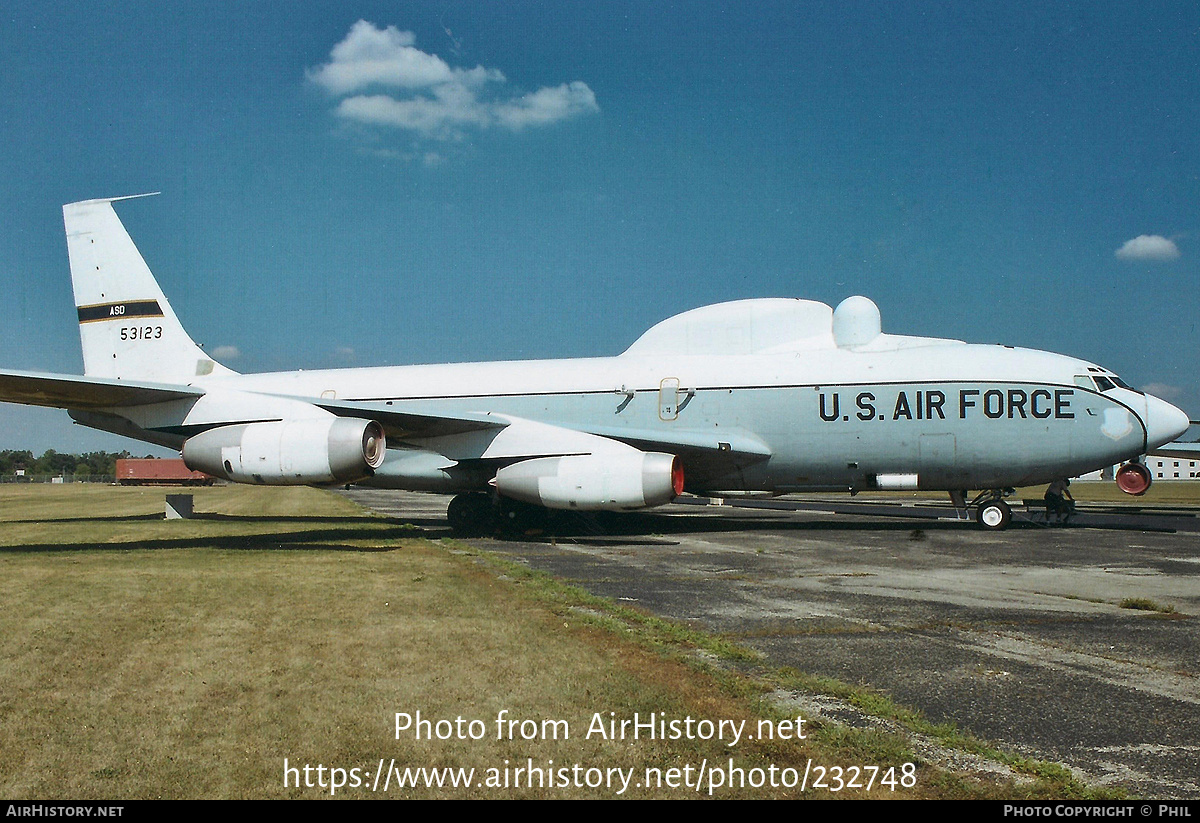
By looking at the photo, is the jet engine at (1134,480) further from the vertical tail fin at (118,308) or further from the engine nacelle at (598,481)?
the vertical tail fin at (118,308)

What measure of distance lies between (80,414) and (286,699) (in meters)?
17.5

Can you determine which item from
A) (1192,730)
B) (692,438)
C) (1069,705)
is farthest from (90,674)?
(692,438)

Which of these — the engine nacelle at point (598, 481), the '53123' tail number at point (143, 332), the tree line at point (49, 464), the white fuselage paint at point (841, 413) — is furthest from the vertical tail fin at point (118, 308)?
the tree line at point (49, 464)

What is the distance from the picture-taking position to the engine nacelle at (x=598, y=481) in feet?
50.5

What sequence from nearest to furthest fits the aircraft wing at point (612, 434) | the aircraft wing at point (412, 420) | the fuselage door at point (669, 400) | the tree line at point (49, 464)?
the aircraft wing at point (412, 420) → the aircraft wing at point (612, 434) → the fuselage door at point (669, 400) → the tree line at point (49, 464)

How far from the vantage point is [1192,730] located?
453 centimetres

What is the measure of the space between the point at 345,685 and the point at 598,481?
10.5 metres

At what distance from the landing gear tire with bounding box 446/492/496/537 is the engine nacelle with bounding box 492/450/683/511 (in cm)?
296

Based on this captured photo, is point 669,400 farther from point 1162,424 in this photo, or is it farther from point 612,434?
point 1162,424

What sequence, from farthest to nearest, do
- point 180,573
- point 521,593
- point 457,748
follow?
point 180,573, point 521,593, point 457,748

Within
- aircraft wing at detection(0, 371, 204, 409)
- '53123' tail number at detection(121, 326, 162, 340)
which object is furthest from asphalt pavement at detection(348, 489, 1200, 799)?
'53123' tail number at detection(121, 326, 162, 340)

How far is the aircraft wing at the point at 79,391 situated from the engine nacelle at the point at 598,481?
6.53 metres

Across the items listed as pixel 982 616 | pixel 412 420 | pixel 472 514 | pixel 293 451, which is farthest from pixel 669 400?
pixel 982 616
